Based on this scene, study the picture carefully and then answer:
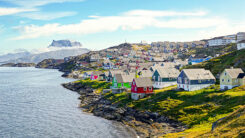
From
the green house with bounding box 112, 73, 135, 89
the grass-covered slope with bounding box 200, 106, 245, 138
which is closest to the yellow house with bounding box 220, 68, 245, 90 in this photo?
the grass-covered slope with bounding box 200, 106, 245, 138

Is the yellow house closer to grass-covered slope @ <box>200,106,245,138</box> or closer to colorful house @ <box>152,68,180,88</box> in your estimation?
colorful house @ <box>152,68,180,88</box>

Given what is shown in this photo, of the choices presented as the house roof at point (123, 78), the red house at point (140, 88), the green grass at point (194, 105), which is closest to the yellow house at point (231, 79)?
the green grass at point (194, 105)

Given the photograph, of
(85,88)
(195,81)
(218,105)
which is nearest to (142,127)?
(218,105)

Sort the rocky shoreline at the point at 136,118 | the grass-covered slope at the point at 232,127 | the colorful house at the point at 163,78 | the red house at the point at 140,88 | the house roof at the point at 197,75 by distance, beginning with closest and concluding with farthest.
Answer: the grass-covered slope at the point at 232,127
the rocky shoreline at the point at 136,118
the house roof at the point at 197,75
the red house at the point at 140,88
the colorful house at the point at 163,78

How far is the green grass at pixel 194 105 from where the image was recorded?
54219 millimetres

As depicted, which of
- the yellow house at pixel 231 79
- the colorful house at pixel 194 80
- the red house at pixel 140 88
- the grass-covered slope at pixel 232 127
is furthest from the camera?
the red house at pixel 140 88

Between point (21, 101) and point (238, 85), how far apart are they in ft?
273

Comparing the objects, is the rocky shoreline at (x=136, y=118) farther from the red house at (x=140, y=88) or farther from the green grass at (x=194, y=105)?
the red house at (x=140, y=88)

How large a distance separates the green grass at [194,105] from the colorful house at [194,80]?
3.67m

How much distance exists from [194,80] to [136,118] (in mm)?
25725

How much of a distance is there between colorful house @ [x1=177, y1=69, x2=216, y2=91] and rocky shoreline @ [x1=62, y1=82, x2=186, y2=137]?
824 inches

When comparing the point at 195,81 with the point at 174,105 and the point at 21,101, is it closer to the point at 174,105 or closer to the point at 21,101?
the point at 174,105

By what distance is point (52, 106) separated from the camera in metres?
89.5

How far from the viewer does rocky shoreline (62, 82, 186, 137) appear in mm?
55625
